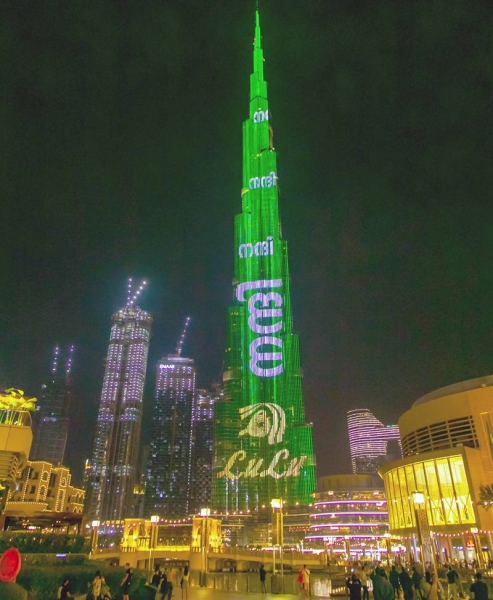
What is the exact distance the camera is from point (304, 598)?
19547 mm

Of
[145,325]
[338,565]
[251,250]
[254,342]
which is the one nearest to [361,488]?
[254,342]

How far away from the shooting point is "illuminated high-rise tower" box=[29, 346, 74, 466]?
172375 mm

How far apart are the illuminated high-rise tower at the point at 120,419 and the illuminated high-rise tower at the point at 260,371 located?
74.9 meters

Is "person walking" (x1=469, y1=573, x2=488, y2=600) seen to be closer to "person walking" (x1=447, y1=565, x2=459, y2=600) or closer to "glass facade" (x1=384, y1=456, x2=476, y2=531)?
"person walking" (x1=447, y1=565, x2=459, y2=600)

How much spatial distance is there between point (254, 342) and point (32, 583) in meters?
81.9

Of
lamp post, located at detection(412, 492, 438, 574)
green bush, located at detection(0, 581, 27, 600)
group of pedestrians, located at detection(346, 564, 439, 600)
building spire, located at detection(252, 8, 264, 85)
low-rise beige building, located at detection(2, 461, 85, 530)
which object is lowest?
group of pedestrians, located at detection(346, 564, 439, 600)

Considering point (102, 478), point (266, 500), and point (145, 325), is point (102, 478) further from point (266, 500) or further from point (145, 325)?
point (266, 500)

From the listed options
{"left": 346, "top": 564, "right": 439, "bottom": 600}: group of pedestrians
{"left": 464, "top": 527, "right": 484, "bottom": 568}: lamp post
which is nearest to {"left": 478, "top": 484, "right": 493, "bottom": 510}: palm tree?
{"left": 464, "top": 527, "right": 484, "bottom": 568}: lamp post

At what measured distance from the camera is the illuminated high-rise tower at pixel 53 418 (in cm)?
17238

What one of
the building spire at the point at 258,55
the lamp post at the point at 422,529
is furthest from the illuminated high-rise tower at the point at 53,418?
the lamp post at the point at 422,529

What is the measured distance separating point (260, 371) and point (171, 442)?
282 ft

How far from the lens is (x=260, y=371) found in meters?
93.7

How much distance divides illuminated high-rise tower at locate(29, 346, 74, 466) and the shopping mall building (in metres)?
151

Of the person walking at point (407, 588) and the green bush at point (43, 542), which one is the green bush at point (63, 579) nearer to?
the green bush at point (43, 542)
